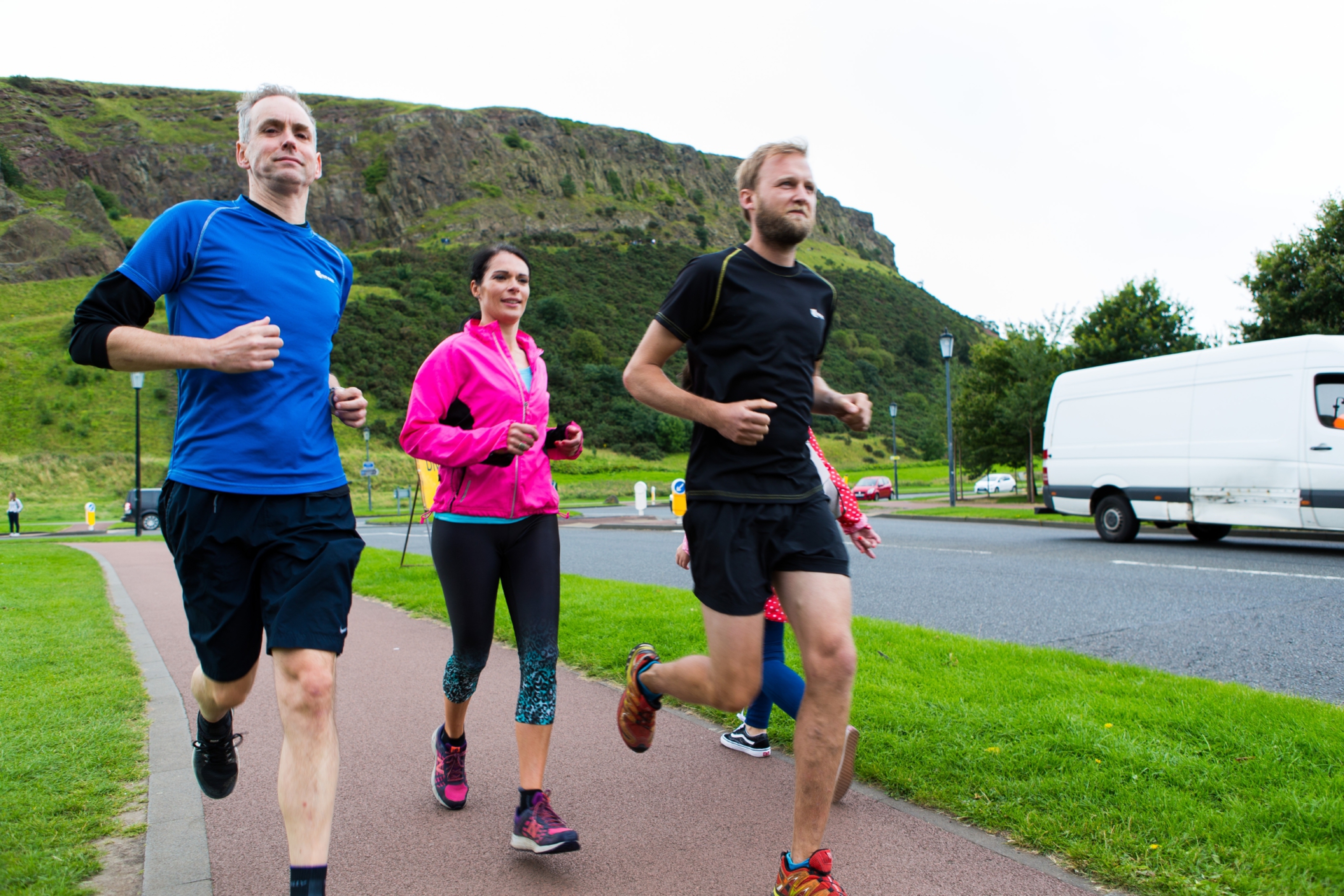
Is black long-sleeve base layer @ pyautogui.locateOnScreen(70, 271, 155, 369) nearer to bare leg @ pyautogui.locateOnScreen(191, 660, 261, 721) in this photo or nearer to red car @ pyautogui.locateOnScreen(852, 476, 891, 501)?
bare leg @ pyautogui.locateOnScreen(191, 660, 261, 721)

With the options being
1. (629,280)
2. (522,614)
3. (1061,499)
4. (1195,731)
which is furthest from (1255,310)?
(629,280)

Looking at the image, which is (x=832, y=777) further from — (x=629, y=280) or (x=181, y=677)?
(x=629, y=280)

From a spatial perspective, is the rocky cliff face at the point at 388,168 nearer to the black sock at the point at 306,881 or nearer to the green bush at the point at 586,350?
the green bush at the point at 586,350

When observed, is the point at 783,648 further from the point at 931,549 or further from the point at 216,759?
the point at 931,549

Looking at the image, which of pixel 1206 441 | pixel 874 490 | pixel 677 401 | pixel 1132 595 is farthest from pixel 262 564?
pixel 874 490

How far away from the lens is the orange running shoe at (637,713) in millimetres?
3174

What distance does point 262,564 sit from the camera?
8.13 feet

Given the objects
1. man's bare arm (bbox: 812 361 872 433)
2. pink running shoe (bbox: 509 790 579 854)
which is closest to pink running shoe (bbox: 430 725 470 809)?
pink running shoe (bbox: 509 790 579 854)

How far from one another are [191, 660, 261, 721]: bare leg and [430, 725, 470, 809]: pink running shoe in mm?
853

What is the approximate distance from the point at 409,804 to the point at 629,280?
4070 inches

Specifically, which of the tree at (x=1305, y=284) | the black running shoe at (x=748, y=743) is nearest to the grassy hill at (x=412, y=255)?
the tree at (x=1305, y=284)

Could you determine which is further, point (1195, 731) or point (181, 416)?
point (1195, 731)

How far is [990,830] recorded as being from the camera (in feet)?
9.61

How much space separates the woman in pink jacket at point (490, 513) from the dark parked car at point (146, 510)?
101ft
